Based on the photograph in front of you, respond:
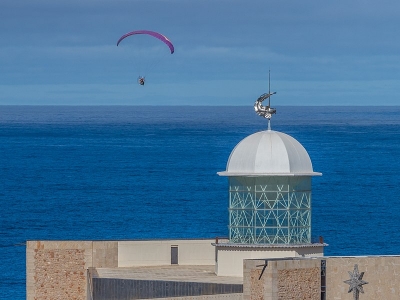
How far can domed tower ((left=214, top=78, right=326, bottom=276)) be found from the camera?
34312 mm

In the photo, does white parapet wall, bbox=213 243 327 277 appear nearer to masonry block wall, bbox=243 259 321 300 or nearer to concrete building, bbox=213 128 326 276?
concrete building, bbox=213 128 326 276

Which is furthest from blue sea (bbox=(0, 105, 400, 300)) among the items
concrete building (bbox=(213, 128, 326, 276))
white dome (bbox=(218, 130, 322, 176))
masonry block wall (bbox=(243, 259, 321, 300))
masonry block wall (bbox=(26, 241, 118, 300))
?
masonry block wall (bbox=(243, 259, 321, 300))

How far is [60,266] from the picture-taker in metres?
37.4

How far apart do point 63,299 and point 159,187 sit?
251 ft

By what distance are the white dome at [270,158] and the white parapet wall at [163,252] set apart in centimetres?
385

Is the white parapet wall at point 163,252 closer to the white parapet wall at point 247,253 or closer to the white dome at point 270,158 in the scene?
the white parapet wall at point 247,253

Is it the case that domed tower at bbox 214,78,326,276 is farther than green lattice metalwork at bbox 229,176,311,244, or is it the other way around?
green lattice metalwork at bbox 229,176,311,244

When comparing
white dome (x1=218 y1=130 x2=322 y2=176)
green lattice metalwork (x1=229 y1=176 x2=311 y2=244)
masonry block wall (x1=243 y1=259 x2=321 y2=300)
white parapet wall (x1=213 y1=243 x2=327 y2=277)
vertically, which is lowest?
masonry block wall (x1=243 y1=259 x2=321 y2=300)

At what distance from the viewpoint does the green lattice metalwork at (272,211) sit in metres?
34.6

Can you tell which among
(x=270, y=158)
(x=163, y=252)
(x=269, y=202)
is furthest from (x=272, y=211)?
(x=163, y=252)

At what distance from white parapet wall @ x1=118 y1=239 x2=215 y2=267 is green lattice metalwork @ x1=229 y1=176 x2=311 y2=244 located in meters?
3.11

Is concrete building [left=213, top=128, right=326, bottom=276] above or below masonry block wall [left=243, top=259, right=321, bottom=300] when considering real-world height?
above

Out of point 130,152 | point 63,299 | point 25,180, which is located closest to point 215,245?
point 63,299

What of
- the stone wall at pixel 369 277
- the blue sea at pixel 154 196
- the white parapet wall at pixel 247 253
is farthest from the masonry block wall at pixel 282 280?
the blue sea at pixel 154 196
